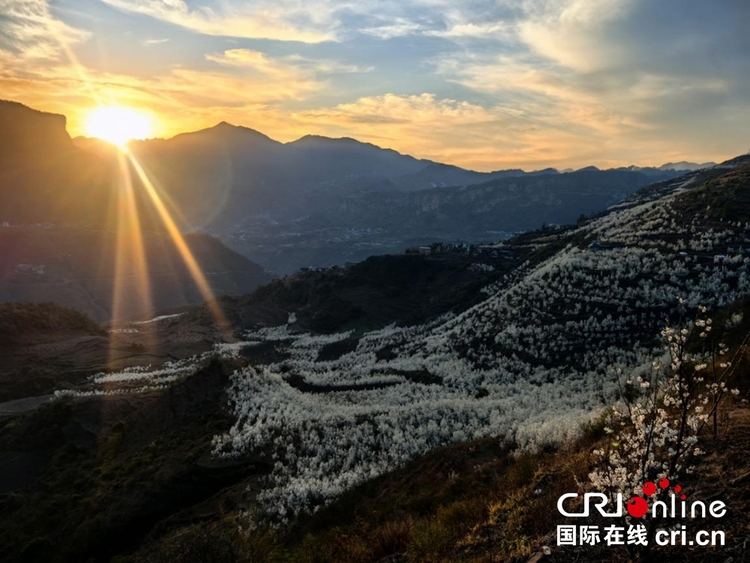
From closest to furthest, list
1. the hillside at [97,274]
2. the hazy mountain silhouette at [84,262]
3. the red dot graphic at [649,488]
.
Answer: the red dot graphic at [649,488] < the hillside at [97,274] < the hazy mountain silhouette at [84,262]

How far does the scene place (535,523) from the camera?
7.14m

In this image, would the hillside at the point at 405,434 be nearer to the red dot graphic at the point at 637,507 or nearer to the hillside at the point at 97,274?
the red dot graphic at the point at 637,507

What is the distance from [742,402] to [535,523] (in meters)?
5.63

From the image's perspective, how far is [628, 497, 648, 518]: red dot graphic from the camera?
5074 millimetres

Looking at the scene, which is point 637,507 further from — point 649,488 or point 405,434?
point 405,434

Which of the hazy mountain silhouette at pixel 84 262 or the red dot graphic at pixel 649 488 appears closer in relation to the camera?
the red dot graphic at pixel 649 488

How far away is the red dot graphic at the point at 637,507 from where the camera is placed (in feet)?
16.6

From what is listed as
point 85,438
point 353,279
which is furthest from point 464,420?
point 353,279

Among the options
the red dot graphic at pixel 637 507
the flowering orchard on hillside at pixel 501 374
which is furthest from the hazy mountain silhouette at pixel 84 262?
the red dot graphic at pixel 637 507

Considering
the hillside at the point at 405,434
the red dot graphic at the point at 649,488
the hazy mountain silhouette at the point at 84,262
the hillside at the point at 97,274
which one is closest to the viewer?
the red dot graphic at the point at 649,488

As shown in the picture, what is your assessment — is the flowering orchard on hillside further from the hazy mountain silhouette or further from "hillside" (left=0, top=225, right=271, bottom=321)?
the hazy mountain silhouette

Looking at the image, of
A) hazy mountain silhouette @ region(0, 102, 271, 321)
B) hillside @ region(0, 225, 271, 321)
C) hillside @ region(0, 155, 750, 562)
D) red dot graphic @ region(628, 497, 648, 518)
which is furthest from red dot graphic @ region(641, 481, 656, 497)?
hazy mountain silhouette @ region(0, 102, 271, 321)

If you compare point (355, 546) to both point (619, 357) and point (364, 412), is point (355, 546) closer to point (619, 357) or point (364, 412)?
point (364, 412)

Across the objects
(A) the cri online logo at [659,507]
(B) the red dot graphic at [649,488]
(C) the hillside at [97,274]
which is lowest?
(C) the hillside at [97,274]
